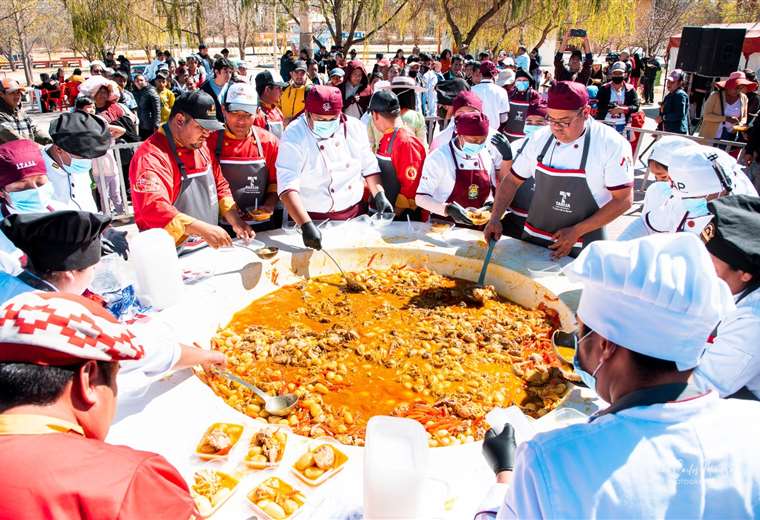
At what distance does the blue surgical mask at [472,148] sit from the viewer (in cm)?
428

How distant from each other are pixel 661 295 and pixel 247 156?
11.3 ft

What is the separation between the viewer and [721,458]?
3.99ft

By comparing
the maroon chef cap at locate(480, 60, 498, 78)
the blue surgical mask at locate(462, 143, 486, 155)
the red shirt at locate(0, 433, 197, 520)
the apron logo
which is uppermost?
the maroon chef cap at locate(480, 60, 498, 78)

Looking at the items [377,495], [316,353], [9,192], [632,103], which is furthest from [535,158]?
[632,103]

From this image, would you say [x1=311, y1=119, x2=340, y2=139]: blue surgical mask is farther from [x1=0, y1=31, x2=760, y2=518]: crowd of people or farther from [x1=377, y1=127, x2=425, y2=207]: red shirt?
[x1=377, y1=127, x2=425, y2=207]: red shirt

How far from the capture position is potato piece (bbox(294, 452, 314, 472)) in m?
2.07

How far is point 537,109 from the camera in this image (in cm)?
766

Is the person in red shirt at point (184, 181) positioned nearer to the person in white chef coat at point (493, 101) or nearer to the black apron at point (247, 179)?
the black apron at point (247, 179)

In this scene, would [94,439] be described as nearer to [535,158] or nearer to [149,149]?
[149,149]

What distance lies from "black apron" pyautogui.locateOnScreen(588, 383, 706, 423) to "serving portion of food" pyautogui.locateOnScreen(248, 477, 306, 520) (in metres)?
1.16

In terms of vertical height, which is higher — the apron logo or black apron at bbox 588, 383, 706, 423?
black apron at bbox 588, 383, 706, 423

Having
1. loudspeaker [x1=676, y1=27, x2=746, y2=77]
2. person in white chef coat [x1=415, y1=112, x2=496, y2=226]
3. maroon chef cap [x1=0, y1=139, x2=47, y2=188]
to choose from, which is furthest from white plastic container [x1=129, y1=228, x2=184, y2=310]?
loudspeaker [x1=676, y1=27, x2=746, y2=77]

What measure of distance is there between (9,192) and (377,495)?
2.66 metres

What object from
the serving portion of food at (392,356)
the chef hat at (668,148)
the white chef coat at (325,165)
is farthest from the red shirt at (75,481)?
the chef hat at (668,148)
